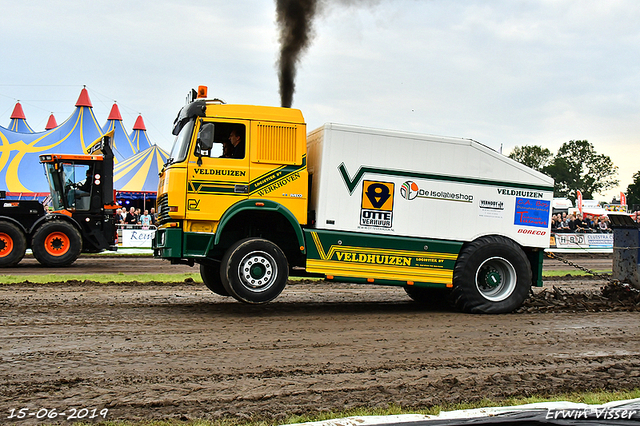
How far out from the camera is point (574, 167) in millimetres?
106438

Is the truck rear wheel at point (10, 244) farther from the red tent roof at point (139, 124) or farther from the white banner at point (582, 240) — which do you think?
the red tent roof at point (139, 124)

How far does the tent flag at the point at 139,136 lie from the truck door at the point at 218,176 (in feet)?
105

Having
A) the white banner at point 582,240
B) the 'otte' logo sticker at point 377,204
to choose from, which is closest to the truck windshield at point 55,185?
the 'otte' logo sticker at point 377,204

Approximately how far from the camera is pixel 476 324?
8383 mm

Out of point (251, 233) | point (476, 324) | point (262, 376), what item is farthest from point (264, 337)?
point (476, 324)

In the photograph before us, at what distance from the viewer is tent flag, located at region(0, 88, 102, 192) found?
3056 cm

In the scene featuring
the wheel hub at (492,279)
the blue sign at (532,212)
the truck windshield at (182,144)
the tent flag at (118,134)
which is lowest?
the wheel hub at (492,279)

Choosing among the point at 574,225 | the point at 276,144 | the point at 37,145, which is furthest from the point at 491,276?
the point at 37,145

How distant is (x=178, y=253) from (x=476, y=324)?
4294mm

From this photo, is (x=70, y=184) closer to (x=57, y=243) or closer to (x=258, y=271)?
(x=57, y=243)

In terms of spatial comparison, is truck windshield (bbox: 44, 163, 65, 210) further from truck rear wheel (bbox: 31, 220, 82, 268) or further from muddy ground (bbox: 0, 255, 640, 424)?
muddy ground (bbox: 0, 255, 640, 424)

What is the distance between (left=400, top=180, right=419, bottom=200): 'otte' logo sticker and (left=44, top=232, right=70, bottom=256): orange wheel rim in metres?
11.3

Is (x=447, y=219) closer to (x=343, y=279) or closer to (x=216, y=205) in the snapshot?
(x=343, y=279)

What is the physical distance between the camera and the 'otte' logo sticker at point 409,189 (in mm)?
9172
